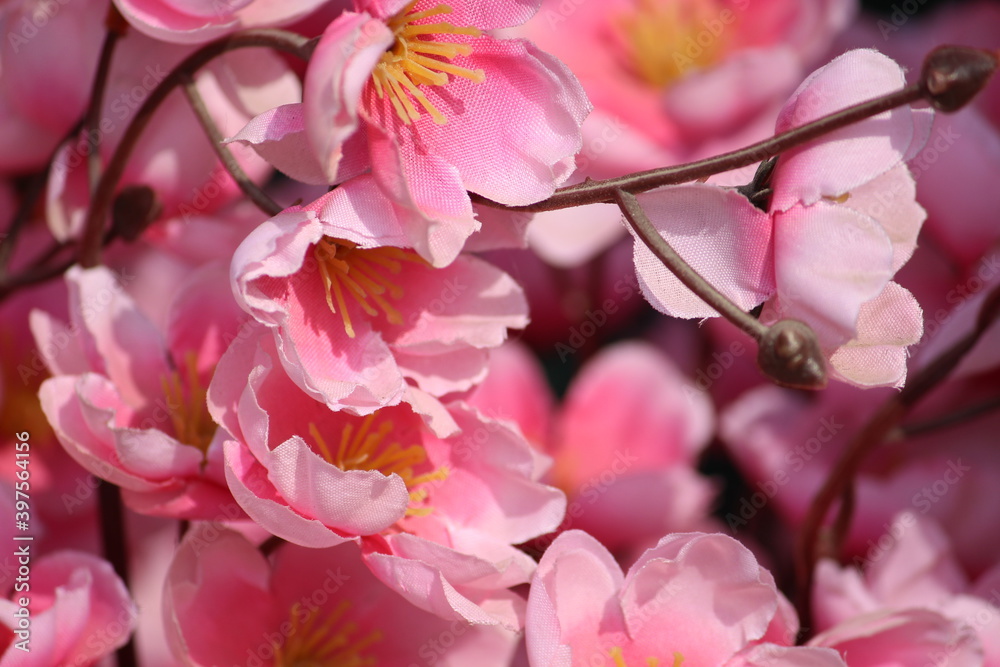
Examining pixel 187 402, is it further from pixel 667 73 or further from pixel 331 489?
pixel 667 73

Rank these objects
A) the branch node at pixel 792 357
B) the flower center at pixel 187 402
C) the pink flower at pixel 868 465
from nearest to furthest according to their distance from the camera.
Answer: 1. the branch node at pixel 792 357
2. the flower center at pixel 187 402
3. the pink flower at pixel 868 465

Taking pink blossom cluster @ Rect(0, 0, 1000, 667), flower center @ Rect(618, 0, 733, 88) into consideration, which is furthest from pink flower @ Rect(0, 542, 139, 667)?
flower center @ Rect(618, 0, 733, 88)

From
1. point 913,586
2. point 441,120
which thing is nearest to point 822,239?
point 441,120

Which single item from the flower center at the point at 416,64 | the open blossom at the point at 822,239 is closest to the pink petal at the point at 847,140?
the open blossom at the point at 822,239

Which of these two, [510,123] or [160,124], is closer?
[510,123]

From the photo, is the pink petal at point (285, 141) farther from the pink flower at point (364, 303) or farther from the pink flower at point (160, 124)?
the pink flower at point (160, 124)

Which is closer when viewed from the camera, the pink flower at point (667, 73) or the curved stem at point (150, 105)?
the curved stem at point (150, 105)

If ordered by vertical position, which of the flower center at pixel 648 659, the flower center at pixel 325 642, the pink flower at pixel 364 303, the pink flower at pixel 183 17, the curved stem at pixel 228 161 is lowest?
the flower center at pixel 325 642
